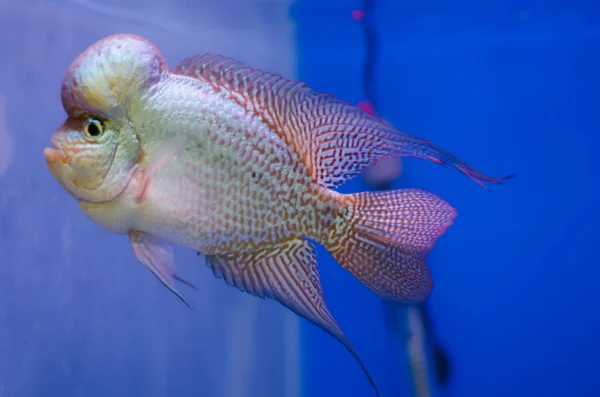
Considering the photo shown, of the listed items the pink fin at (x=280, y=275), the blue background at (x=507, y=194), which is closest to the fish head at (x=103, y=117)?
the pink fin at (x=280, y=275)

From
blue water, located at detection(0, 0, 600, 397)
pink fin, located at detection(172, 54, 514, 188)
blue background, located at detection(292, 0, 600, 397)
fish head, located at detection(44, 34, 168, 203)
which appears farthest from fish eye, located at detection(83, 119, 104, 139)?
blue background, located at detection(292, 0, 600, 397)

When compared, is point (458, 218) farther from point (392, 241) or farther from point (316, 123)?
point (316, 123)

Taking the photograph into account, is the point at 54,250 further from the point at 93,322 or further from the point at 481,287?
the point at 481,287

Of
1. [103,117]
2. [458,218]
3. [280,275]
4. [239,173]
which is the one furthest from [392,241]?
[458,218]

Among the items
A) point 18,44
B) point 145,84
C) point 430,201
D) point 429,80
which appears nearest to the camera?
point 145,84

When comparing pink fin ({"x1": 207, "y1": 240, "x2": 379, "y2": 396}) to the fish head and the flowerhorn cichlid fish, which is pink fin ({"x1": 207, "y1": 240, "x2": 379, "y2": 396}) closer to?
the flowerhorn cichlid fish

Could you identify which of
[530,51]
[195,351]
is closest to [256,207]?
[195,351]
